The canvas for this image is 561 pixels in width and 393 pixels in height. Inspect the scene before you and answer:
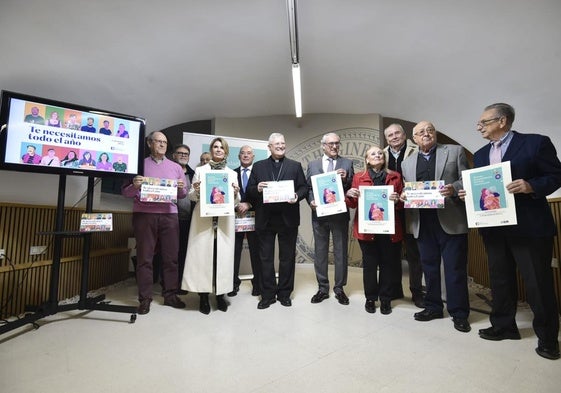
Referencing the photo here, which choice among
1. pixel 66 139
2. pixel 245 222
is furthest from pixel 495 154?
pixel 66 139

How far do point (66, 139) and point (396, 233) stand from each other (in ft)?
9.43

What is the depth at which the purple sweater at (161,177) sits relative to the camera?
2.29m

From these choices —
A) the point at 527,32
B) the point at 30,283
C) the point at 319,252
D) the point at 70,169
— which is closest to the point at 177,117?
the point at 70,169

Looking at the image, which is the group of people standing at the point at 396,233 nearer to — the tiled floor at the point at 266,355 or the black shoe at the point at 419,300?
the black shoe at the point at 419,300

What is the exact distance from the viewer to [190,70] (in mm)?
3268

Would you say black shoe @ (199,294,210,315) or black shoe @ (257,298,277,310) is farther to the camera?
black shoe @ (257,298,277,310)

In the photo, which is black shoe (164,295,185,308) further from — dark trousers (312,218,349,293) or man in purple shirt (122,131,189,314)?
dark trousers (312,218,349,293)

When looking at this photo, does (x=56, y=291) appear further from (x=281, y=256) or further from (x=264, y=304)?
(x=281, y=256)

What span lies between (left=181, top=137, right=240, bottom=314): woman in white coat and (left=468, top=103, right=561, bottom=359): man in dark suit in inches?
78.3

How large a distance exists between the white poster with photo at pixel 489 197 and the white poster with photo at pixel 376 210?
550 mm

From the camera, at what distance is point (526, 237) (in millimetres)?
1612

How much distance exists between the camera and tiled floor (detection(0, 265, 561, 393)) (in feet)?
4.15

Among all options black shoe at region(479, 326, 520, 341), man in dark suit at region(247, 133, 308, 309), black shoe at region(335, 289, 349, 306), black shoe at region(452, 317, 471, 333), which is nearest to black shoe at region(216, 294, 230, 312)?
man in dark suit at region(247, 133, 308, 309)

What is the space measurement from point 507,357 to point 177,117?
4.64 metres
